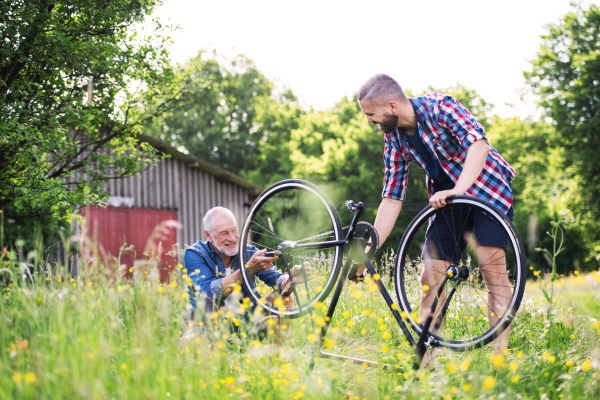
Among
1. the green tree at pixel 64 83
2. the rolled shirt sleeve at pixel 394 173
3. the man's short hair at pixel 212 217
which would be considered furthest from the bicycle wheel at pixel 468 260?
the green tree at pixel 64 83

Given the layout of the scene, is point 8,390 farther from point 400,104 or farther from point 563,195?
point 563,195

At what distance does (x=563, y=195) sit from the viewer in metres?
21.7

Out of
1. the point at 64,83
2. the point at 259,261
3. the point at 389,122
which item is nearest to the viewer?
the point at 389,122

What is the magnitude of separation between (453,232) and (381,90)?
3.32 ft

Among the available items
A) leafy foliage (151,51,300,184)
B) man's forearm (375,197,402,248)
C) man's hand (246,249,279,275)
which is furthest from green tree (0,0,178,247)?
leafy foliage (151,51,300,184)

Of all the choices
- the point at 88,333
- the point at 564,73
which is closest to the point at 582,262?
the point at 564,73

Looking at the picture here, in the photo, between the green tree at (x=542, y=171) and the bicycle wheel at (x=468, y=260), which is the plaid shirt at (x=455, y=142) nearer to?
the bicycle wheel at (x=468, y=260)

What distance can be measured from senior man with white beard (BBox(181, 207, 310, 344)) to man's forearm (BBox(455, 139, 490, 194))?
1.19 meters

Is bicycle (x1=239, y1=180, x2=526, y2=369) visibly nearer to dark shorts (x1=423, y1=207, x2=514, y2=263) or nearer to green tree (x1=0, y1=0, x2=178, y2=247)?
dark shorts (x1=423, y1=207, x2=514, y2=263)

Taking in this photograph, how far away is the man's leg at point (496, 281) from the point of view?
273 cm

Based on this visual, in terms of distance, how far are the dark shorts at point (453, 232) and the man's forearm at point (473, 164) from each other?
0.27 meters

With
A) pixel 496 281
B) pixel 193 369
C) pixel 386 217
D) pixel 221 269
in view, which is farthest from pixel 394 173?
pixel 193 369

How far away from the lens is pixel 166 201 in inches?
597

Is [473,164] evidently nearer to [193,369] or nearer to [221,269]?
[193,369]
